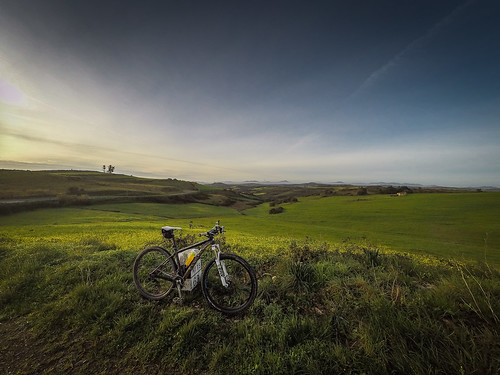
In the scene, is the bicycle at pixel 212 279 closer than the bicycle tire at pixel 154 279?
Yes

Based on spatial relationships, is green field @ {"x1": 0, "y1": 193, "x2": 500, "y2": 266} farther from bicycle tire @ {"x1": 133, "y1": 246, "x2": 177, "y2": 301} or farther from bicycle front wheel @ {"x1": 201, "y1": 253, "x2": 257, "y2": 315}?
bicycle tire @ {"x1": 133, "y1": 246, "x2": 177, "y2": 301}

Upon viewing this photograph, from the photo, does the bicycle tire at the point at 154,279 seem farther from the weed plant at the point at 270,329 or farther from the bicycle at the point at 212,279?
the weed plant at the point at 270,329

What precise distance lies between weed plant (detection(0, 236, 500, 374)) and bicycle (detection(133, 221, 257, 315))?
287 millimetres

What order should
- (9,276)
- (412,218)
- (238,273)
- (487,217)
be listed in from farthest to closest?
(412,218), (487,217), (9,276), (238,273)

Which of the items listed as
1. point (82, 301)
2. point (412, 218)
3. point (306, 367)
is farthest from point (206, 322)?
point (412, 218)

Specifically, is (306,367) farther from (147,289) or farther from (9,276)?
(9,276)

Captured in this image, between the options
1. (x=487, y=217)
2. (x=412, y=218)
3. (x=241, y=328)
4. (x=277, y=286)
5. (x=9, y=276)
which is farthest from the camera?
(x=412, y=218)

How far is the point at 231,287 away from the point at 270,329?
1.73 metres

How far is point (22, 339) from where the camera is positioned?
4023mm

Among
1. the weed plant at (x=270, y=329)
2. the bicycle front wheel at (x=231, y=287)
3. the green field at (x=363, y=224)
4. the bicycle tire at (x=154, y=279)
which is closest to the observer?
the weed plant at (x=270, y=329)

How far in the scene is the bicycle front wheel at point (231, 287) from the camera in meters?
4.61

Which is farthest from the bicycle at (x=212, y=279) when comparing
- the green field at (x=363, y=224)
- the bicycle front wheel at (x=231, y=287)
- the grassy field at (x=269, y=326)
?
the green field at (x=363, y=224)

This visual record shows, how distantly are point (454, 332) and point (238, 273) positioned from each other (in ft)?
15.0

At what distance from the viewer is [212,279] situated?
19.3ft
